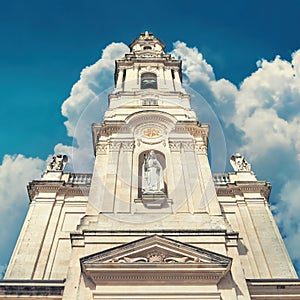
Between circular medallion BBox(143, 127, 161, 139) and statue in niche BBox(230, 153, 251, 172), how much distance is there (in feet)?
18.4

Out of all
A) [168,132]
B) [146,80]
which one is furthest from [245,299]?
[146,80]

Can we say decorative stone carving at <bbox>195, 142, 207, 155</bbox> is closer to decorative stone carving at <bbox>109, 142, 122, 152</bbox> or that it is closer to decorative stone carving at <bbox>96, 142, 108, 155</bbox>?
decorative stone carving at <bbox>109, 142, 122, 152</bbox>

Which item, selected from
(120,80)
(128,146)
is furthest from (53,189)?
(120,80)

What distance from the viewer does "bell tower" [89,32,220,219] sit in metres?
21.2

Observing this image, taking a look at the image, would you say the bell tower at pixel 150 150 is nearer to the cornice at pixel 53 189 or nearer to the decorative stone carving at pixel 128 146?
the decorative stone carving at pixel 128 146

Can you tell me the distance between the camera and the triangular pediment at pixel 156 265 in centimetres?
1641

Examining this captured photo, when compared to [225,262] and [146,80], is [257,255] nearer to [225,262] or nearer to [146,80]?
[225,262]

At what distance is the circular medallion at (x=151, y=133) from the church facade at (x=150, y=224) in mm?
64

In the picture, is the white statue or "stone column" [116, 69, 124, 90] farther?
"stone column" [116, 69, 124, 90]

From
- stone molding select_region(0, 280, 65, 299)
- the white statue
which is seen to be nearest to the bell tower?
the white statue

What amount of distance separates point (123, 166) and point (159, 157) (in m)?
2.72

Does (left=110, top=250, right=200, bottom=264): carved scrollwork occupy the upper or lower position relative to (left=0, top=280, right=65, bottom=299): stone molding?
upper

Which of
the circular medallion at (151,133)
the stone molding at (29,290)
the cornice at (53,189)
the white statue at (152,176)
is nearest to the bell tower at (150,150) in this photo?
the circular medallion at (151,133)

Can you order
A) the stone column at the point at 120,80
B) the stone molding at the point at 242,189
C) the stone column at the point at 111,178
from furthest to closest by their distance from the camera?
the stone column at the point at 120,80, the stone molding at the point at 242,189, the stone column at the point at 111,178
